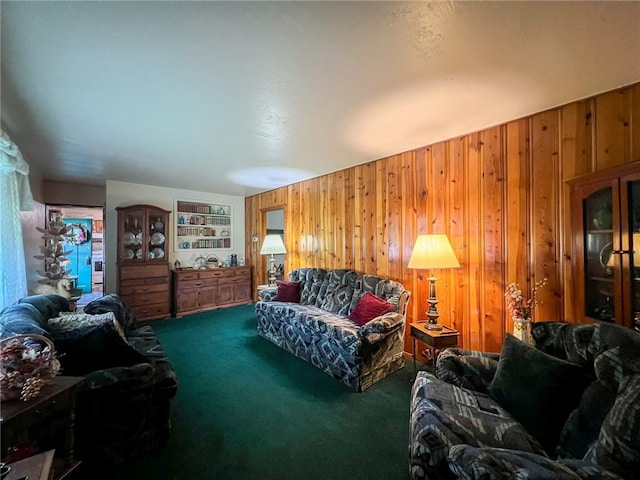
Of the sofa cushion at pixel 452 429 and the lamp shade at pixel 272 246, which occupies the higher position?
the lamp shade at pixel 272 246

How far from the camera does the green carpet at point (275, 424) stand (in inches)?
62.8

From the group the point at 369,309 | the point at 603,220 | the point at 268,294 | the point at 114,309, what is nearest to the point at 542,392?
the point at 603,220

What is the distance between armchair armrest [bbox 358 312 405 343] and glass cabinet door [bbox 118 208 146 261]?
4.23 metres

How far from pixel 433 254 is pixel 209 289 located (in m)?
4.30

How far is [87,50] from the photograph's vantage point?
1.40m

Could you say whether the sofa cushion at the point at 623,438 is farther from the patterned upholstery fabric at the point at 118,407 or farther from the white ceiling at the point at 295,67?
the patterned upholstery fabric at the point at 118,407

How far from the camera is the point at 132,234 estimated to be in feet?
15.4

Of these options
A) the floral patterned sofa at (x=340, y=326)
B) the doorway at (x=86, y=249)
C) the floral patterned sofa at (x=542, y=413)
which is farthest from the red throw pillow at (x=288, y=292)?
the doorway at (x=86, y=249)

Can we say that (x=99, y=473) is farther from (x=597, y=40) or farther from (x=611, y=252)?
(x=597, y=40)

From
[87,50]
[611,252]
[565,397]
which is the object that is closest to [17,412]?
[87,50]

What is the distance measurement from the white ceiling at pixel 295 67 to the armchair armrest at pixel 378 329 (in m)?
1.80

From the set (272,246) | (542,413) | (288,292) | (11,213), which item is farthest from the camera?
(272,246)

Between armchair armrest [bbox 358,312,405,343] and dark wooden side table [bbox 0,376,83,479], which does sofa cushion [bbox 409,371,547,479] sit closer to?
armchair armrest [bbox 358,312,405,343]

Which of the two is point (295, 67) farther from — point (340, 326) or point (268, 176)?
point (268, 176)
